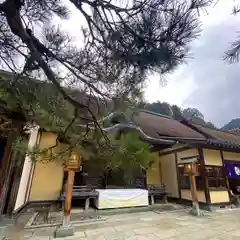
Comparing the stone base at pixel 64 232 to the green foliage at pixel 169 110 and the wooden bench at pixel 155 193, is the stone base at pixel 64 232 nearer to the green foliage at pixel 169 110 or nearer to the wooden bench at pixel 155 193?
the green foliage at pixel 169 110

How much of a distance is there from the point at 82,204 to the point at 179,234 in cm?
376

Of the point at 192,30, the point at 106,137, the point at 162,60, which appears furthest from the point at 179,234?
the point at 192,30

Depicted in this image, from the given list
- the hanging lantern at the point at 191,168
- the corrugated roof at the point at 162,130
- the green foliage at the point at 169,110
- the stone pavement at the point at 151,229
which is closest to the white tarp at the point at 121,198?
the stone pavement at the point at 151,229

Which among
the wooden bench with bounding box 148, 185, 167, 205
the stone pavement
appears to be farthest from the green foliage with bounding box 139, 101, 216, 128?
the wooden bench with bounding box 148, 185, 167, 205

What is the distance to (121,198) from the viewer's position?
239 inches

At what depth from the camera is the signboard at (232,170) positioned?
25.0 feet

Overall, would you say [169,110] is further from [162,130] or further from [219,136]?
[162,130]

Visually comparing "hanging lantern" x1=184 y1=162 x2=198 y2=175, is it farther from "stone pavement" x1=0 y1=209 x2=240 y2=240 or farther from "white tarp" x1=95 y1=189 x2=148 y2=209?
"white tarp" x1=95 y1=189 x2=148 y2=209

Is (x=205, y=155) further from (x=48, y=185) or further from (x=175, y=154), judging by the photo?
(x=48, y=185)

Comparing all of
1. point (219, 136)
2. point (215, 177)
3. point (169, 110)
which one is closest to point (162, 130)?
point (215, 177)

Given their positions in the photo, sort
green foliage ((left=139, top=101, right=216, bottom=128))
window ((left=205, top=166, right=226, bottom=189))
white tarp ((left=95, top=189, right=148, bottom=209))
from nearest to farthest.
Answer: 1. green foliage ((left=139, top=101, right=216, bottom=128))
2. white tarp ((left=95, top=189, right=148, bottom=209))
3. window ((left=205, top=166, right=226, bottom=189))

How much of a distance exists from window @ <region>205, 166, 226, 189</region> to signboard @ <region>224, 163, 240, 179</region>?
45 centimetres

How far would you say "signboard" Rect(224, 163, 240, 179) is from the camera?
25.0 feet

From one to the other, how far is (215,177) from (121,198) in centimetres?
368
